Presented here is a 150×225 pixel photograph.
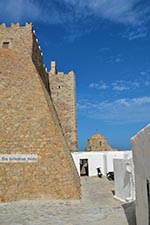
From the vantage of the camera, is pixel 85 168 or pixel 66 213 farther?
pixel 85 168

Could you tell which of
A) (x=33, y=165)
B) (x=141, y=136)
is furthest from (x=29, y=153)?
(x=141, y=136)

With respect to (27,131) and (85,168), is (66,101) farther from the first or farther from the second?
(27,131)

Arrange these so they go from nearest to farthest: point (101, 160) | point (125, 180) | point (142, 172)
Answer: point (142, 172) → point (125, 180) → point (101, 160)

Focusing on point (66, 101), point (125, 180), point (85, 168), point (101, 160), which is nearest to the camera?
point (125, 180)

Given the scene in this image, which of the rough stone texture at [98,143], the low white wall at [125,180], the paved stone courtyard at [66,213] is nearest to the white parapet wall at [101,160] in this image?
the rough stone texture at [98,143]

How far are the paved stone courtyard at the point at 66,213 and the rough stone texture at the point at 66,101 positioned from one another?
36.4 ft

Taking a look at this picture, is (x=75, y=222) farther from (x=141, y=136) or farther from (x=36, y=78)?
(x=36, y=78)

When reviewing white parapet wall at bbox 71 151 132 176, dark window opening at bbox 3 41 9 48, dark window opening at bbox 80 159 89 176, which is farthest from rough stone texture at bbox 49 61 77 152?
dark window opening at bbox 3 41 9 48

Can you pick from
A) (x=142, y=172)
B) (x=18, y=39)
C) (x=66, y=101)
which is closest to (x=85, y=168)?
(x=66, y=101)

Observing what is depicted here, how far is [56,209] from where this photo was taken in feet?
29.5

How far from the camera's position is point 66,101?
73.8 ft

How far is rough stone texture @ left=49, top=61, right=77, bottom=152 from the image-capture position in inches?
861

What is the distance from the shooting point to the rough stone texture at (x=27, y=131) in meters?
10.9

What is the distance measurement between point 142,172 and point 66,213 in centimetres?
397
